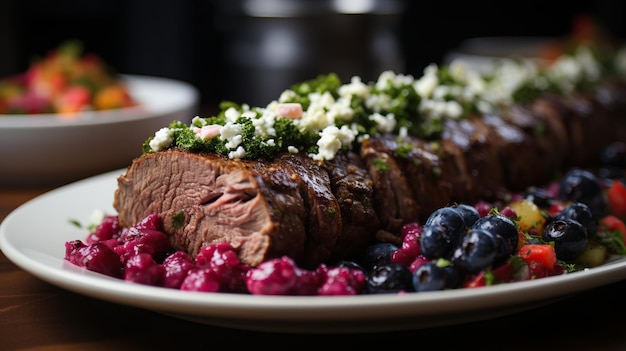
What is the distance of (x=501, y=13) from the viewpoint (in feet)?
35.2

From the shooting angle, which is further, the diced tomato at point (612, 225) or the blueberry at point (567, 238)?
the diced tomato at point (612, 225)

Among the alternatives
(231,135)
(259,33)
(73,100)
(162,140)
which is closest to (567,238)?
(231,135)

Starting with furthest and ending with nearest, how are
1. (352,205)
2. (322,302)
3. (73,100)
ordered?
(73,100)
(352,205)
(322,302)

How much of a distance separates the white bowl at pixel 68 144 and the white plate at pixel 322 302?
76.7 inches

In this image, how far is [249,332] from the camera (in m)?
2.44

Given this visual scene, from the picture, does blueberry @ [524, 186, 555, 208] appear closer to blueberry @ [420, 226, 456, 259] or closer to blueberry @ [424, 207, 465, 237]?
blueberry @ [424, 207, 465, 237]

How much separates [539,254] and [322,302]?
3.01ft

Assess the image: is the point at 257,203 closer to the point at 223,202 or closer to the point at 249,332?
the point at 223,202

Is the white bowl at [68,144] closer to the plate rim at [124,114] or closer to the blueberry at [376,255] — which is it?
the plate rim at [124,114]

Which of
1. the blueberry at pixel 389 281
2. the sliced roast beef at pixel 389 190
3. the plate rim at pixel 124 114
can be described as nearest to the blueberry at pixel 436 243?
the blueberry at pixel 389 281

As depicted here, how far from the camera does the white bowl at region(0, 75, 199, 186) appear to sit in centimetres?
456

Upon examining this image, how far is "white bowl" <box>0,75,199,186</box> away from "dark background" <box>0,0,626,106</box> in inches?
97.2

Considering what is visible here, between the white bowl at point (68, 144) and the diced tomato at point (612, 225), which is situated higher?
the diced tomato at point (612, 225)

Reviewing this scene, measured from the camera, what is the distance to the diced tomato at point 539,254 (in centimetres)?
267
